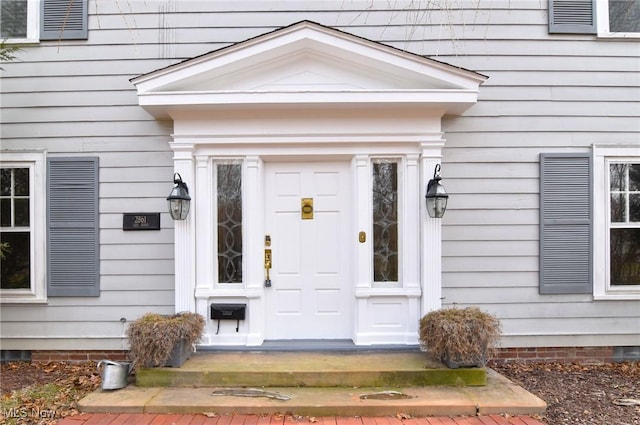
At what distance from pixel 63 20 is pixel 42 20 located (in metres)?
0.24

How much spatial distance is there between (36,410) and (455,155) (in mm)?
4561

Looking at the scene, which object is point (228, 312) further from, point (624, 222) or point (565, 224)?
point (624, 222)

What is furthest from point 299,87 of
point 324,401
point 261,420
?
point 261,420

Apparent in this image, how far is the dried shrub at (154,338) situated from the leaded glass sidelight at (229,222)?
2.72ft

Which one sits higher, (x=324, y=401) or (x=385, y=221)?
(x=385, y=221)

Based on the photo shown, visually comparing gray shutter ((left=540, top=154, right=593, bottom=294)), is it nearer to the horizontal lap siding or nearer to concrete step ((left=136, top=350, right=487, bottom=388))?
the horizontal lap siding

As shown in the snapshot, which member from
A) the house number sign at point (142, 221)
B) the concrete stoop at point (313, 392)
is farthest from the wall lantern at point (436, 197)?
the house number sign at point (142, 221)

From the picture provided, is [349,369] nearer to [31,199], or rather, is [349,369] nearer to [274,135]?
[274,135]

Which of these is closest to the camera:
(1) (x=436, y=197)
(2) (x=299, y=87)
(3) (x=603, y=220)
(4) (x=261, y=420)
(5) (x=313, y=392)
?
(4) (x=261, y=420)

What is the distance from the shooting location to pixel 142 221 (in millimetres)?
4551

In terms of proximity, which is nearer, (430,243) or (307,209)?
(430,243)

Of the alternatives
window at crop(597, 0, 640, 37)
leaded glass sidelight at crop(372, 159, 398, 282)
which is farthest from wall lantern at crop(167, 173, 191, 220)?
window at crop(597, 0, 640, 37)

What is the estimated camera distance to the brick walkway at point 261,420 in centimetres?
321

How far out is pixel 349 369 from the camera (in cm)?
376
